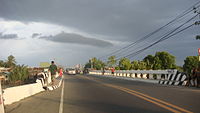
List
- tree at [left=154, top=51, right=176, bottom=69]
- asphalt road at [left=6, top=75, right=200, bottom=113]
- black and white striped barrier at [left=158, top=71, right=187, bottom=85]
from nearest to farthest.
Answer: asphalt road at [left=6, top=75, right=200, bottom=113] < black and white striped barrier at [left=158, top=71, right=187, bottom=85] < tree at [left=154, top=51, right=176, bottom=69]

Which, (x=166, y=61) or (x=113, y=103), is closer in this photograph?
(x=113, y=103)

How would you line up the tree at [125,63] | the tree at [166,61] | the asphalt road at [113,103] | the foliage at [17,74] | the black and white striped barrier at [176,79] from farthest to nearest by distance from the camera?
the tree at [166,61] → the tree at [125,63] → the foliage at [17,74] → the black and white striped barrier at [176,79] → the asphalt road at [113,103]

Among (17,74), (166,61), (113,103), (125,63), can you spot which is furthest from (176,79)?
(166,61)

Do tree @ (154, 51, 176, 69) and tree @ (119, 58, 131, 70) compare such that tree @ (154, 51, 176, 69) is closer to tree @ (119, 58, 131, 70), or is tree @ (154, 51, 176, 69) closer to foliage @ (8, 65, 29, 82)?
tree @ (119, 58, 131, 70)

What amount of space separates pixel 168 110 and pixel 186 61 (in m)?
129

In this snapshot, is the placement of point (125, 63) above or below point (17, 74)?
above

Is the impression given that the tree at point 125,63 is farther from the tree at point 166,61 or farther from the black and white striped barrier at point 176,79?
the black and white striped barrier at point 176,79

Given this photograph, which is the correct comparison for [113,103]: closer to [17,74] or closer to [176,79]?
[176,79]

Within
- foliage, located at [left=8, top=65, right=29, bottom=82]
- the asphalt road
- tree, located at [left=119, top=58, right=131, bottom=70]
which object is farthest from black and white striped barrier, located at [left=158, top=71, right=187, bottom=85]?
tree, located at [left=119, top=58, right=131, bottom=70]

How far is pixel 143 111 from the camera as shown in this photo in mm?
9117

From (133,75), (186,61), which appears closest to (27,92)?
(133,75)

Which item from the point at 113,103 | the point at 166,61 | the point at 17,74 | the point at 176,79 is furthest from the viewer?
the point at 166,61

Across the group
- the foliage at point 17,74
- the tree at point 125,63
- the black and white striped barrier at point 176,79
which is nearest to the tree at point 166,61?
the tree at point 125,63

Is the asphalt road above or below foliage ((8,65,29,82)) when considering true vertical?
below
